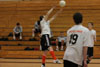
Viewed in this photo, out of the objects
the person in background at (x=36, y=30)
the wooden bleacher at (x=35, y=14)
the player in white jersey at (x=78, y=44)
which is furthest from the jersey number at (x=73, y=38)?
the person in background at (x=36, y=30)

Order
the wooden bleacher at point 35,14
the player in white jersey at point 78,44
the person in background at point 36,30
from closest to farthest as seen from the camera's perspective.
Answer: the player in white jersey at point 78,44
the person in background at point 36,30
the wooden bleacher at point 35,14

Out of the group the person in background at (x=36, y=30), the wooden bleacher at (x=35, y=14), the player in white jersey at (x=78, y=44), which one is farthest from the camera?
the wooden bleacher at (x=35, y=14)

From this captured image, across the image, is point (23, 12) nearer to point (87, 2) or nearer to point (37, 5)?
point (37, 5)

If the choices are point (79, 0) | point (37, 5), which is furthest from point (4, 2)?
point (79, 0)

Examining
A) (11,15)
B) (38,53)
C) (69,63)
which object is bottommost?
(38,53)

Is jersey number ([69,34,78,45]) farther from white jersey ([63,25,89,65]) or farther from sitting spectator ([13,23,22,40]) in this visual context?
sitting spectator ([13,23,22,40])

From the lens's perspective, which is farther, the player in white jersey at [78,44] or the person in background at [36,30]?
the person in background at [36,30]

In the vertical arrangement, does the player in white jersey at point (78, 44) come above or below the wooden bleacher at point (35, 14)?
below

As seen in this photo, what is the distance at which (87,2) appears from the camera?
15.2m

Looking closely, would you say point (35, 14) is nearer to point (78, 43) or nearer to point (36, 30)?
point (36, 30)

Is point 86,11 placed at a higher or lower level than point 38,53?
higher

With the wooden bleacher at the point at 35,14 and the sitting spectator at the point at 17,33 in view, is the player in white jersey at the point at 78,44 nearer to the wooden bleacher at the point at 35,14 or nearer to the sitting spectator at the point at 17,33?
the wooden bleacher at the point at 35,14

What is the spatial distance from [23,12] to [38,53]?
562 cm

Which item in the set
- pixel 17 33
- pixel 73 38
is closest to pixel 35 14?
pixel 17 33
